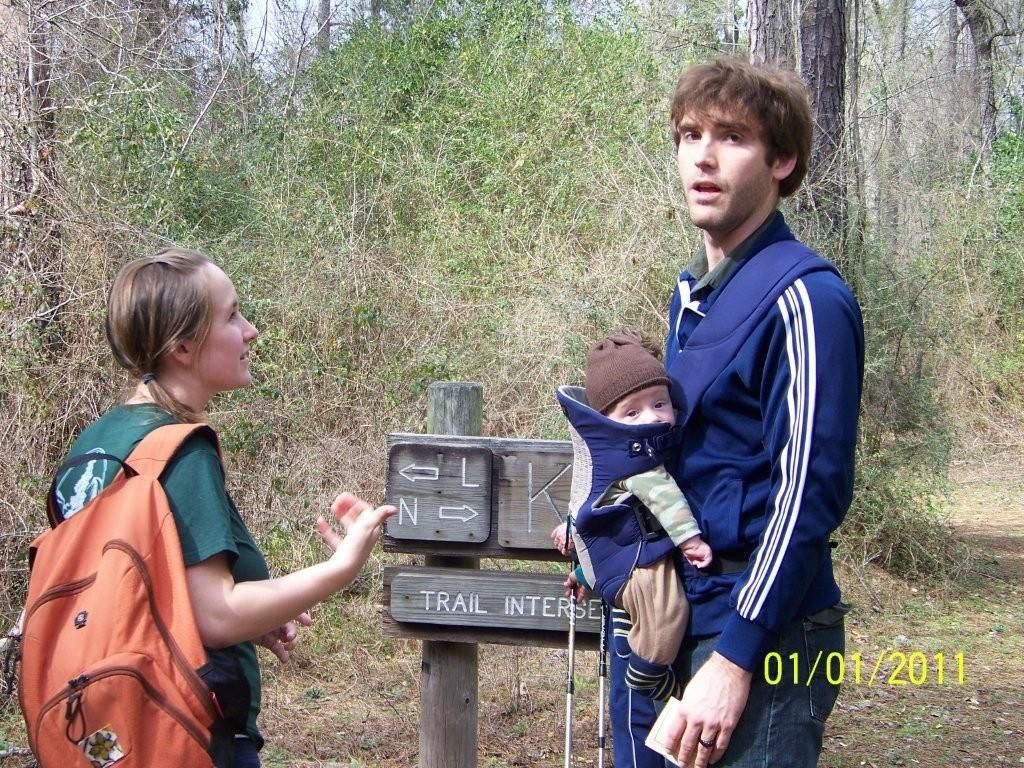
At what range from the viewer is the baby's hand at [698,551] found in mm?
2109

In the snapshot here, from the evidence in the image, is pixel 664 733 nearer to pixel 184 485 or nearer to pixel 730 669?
pixel 730 669

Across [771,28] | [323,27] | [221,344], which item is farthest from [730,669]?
[323,27]

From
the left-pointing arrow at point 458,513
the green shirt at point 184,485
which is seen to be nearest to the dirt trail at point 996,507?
the left-pointing arrow at point 458,513

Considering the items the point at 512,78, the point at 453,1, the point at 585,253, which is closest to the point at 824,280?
the point at 585,253

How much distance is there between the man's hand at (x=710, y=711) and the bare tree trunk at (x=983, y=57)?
15.6m

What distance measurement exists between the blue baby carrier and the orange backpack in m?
0.81

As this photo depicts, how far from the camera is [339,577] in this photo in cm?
211

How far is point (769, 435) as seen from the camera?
1994 millimetres

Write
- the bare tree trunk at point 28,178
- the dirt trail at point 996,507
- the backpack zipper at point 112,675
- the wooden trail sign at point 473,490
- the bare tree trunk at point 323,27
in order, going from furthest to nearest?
the bare tree trunk at point 323,27
the dirt trail at point 996,507
the bare tree trunk at point 28,178
the wooden trail sign at point 473,490
the backpack zipper at point 112,675

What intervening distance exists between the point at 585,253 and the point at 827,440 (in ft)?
22.2

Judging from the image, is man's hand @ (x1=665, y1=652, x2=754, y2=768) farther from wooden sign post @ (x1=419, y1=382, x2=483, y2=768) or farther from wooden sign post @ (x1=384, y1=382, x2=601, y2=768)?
wooden sign post @ (x1=419, y1=382, x2=483, y2=768)

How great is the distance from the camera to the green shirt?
6.54ft
